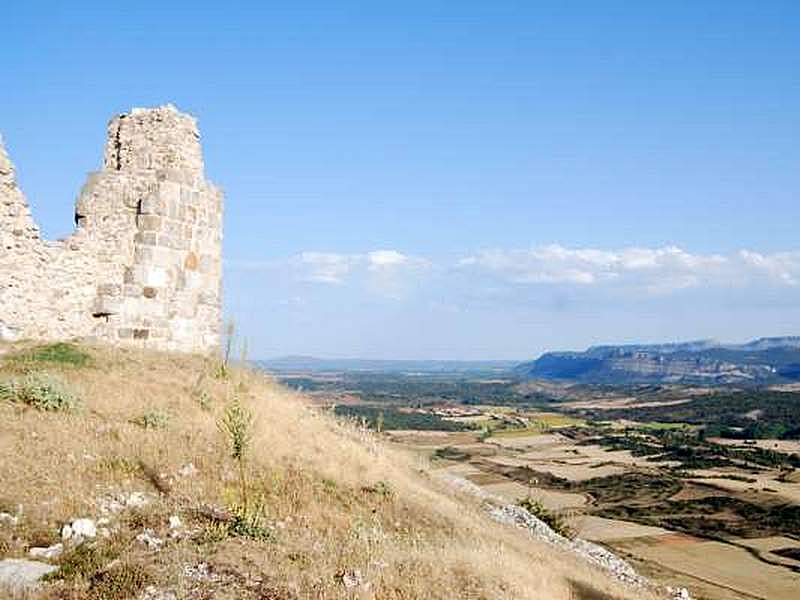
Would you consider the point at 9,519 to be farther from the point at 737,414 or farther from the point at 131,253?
the point at 737,414

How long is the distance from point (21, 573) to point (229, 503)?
3.29m

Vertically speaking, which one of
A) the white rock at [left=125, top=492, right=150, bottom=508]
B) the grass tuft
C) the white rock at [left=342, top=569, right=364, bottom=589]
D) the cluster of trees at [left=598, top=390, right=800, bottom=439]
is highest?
the grass tuft

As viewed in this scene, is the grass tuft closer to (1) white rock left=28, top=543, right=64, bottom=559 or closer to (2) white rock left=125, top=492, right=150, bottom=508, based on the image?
(2) white rock left=125, top=492, right=150, bottom=508

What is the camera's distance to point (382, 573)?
26.9ft

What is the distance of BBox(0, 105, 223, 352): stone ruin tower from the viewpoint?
50.6 feet

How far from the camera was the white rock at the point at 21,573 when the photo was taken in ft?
Result: 22.8

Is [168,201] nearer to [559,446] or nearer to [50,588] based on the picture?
[50,588]

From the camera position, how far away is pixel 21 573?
730 cm

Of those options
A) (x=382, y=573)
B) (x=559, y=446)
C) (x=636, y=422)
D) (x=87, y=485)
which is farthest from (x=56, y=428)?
(x=636, y=422)

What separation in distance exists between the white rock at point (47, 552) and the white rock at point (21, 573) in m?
0.15

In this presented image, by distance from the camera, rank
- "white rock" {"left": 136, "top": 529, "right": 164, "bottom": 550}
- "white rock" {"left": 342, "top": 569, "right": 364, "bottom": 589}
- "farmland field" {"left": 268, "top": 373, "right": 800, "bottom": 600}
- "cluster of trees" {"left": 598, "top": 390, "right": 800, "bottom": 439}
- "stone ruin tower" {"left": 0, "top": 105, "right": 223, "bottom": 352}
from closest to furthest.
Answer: "white rock" {"left": 342, "top": 569, "right": 364, "bottom": 589}, "white rock" {"left": 136, "top": 529, "right": 164, "bottom": 550}, "stone ruin tower" {"left": 0, "top": 105, "right": 223, "bottom": 352}, "farmland field" {"left": 268, "top": 373, "right": 800, "bottom": 600}, "cluster of trees" {"left": 598, "top": 390, "right": 800, "bottom": 439}

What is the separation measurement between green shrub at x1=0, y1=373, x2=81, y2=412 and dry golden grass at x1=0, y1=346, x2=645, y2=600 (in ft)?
0.75

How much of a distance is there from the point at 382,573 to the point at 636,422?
135606 millimetres

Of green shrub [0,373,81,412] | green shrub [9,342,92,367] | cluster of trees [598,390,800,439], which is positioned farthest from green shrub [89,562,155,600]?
cluster of trees [598,390,800,439]
